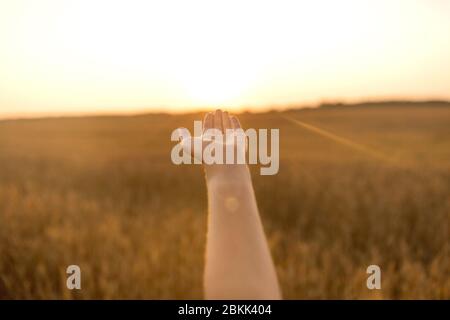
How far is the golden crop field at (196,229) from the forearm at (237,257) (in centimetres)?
126

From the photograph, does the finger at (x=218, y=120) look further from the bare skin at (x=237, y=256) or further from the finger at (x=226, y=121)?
the bare skin at (x=237, y=256)

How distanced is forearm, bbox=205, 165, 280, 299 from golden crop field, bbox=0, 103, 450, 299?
4.13ft

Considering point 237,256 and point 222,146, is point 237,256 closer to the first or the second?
point 237,256

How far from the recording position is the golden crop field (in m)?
2.07

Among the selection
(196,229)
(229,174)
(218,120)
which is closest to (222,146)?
(229,174)

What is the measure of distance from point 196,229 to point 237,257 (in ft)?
7.25

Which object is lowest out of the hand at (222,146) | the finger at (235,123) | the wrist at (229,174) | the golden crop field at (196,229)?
the golden crop field at (196,229)

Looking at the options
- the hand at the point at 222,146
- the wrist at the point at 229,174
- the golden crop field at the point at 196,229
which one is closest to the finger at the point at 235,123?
the hand at the point at 222,146

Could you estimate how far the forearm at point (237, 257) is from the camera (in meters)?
0.61

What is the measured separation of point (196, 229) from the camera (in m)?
2.79

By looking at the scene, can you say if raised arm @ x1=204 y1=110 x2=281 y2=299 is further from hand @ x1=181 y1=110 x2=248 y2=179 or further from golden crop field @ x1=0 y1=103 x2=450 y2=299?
golden crop field @ x1=0 y1=103 x2=450 y2=299

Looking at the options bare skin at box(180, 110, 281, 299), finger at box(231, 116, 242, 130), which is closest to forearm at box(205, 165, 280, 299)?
bare skin at box(180, 110, 281, 299)

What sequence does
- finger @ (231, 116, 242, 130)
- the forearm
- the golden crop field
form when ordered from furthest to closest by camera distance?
1. the golden crop field
2. finger @ (231, 116, 242, 130)
3. the forearm
